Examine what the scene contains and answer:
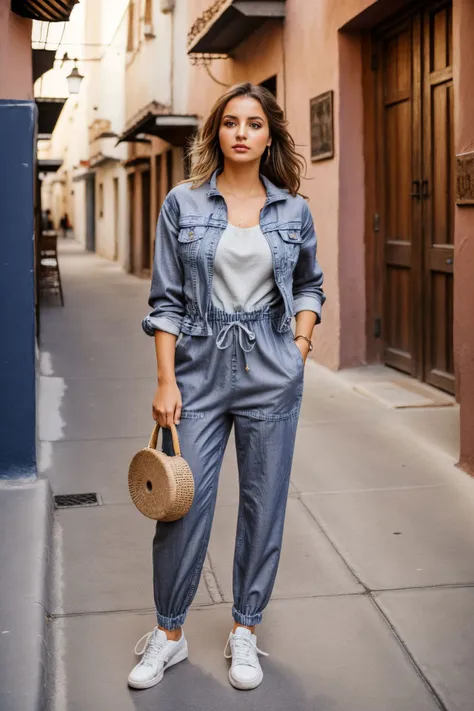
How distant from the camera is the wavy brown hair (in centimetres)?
310

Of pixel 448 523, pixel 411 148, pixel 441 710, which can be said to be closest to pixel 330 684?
pixel 441 710

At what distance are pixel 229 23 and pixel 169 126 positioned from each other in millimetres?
5441

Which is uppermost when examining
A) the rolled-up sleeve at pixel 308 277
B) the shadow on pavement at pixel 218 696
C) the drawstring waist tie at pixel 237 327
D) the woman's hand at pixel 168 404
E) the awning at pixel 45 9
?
the awning at pixel 45 9

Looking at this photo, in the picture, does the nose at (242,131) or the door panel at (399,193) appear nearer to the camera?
the nose at (242,131)

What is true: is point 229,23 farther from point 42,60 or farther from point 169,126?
point 169,126

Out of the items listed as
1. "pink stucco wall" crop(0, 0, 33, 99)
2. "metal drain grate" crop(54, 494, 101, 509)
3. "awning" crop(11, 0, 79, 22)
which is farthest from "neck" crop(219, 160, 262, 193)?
"pink stucco wall" crop(0, 0, 33, 99)

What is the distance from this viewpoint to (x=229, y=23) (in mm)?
11555

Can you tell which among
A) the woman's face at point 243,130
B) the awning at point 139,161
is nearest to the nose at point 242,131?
the woman's face at point 243,130

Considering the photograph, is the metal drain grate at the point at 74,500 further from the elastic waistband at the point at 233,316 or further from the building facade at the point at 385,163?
the elastic waistband at the point at 233,316

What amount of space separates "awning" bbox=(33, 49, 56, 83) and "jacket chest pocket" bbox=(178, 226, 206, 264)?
1025 cm

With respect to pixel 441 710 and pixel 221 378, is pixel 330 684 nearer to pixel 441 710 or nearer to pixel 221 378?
pixel 441 710

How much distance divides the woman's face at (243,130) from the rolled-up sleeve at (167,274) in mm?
241

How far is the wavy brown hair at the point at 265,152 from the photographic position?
122 inches

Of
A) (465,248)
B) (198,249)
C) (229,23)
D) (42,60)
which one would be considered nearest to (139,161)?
(42,60)
